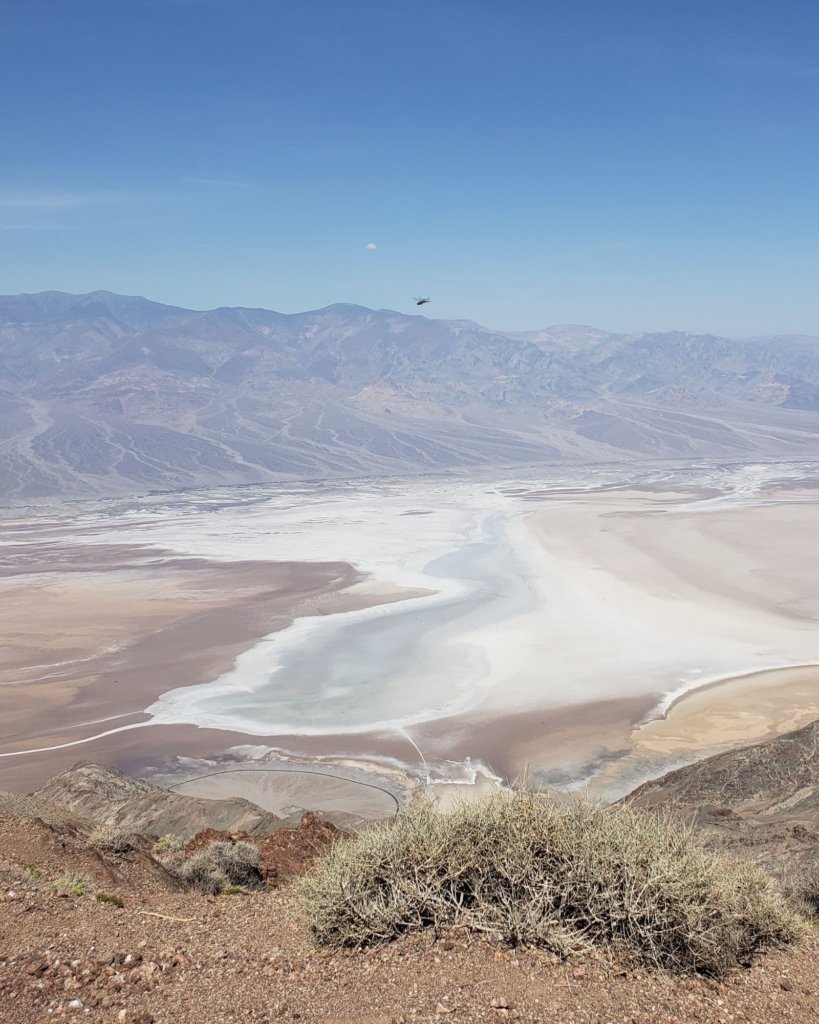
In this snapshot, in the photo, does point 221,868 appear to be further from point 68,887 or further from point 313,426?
point 313,426

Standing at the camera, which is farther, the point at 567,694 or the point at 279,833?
the point at 567,694

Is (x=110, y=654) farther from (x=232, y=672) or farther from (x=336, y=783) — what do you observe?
(x=336, y=783)

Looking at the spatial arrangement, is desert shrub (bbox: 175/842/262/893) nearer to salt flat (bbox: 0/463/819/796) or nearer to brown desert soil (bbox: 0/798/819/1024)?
brown desert soil (bbox: 0/798/819/1024)

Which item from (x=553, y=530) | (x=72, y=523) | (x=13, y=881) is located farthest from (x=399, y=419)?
(x=13, y=881)

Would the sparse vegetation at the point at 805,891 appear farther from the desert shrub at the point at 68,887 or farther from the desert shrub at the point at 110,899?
the desert shrub at the point at 68,887

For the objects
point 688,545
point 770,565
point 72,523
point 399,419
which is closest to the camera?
point 770,565

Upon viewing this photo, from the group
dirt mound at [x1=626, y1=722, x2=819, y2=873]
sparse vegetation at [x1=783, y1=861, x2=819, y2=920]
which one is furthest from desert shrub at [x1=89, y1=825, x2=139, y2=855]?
dirt mound at [x1=626, y1=722, x2=819, y2=873]

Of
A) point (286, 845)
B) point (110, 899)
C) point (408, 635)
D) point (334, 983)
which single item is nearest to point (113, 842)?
point (286, 845)

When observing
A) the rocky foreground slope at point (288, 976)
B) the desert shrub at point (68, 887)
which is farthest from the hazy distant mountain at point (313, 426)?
the rocky foreground slope at point (288, 976)
